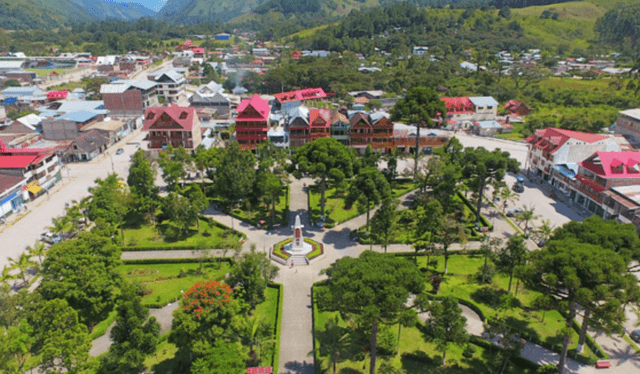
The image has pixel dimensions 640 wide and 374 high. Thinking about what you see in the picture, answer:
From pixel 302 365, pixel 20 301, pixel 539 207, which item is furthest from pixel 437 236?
pixel 20 301

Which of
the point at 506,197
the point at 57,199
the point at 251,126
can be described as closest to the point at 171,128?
the point at 251,126

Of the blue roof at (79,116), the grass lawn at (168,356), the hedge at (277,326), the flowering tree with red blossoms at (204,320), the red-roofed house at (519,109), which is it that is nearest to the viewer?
Answer: the flowering tree with red blossoms at (204,320)

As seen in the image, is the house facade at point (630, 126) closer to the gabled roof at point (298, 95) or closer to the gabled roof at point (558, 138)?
the gabled roof at point (558, 138)

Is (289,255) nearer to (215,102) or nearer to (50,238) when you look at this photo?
(50,238)

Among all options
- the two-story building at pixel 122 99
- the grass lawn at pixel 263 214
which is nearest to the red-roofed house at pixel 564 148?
the grass lawn at pixel 263 214

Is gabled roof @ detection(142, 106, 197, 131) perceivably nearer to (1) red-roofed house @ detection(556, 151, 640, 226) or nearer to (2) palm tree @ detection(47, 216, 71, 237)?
(2) palm tree @ detection(47, 216, 71, 237)
